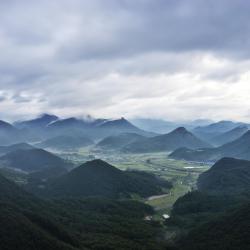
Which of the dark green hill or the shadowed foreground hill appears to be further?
the dark green hill

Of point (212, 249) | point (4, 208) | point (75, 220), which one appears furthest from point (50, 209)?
point (212, 249)

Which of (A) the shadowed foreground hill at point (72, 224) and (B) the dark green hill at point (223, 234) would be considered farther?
(B) the dark green hill at point (223, 234)

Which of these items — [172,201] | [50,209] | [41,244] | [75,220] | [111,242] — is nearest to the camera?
[41,244]

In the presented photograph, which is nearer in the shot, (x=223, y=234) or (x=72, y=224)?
(x=223, y=234)

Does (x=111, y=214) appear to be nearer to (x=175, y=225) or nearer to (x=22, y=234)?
(x=175, y=225)

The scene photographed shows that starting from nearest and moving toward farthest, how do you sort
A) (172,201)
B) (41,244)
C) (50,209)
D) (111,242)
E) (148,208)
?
(41,244) → (111,242) → (50,209) → (148,208) → (172,201)

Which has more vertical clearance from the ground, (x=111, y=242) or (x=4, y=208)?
(x=4, y=208)

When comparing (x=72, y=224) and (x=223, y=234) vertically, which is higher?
(x=72, y=224)

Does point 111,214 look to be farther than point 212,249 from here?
Yes
